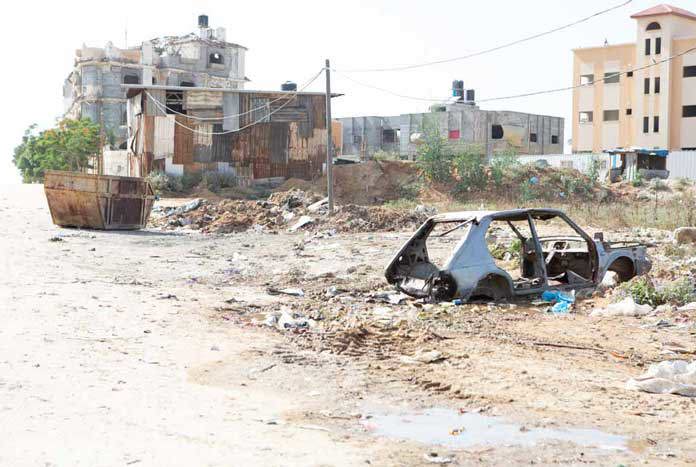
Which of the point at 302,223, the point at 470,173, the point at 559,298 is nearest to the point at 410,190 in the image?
the point at 470,173

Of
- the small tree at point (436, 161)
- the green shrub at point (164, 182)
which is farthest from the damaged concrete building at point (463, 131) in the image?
the green shrub at point (164, 182)

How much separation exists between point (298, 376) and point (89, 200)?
58.3 feet

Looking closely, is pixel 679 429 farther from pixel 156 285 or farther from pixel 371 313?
pixel 156 285

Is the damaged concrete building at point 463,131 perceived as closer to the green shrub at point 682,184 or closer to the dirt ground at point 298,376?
the green shrub at point 682,184

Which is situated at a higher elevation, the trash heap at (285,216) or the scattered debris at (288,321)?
the trash heap at (285,216)

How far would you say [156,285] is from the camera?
40.1ft

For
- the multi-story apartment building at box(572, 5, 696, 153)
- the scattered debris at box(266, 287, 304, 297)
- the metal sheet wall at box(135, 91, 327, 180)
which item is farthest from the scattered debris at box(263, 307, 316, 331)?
the multi-story apartment building at box(572, 5, 696, 153)

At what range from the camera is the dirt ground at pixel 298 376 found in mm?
4750

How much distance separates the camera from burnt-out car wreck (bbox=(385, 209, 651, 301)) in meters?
10.0

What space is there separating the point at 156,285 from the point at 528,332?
19.2 feet

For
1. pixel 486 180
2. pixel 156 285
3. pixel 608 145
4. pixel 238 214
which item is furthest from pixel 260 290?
pixel 608 145

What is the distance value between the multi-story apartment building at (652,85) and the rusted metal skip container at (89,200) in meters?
39.2

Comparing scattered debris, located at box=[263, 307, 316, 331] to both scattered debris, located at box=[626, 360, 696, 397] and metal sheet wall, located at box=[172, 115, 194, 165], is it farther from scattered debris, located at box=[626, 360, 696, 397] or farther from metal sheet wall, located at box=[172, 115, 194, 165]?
metal sheet wall, located at box=[172, 115, 194, 165]

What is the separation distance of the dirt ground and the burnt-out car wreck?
345 millimetres
